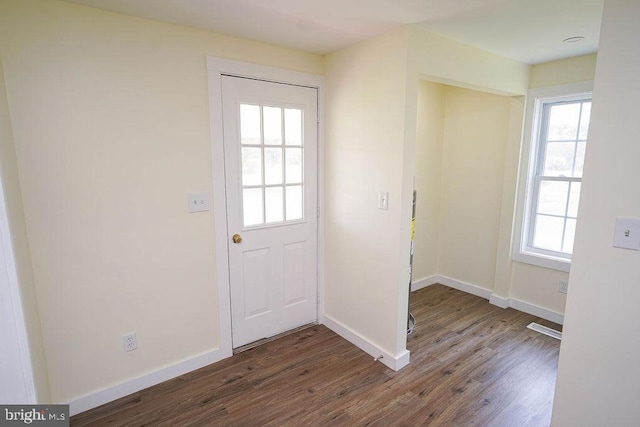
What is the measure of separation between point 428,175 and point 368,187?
1.51 meters

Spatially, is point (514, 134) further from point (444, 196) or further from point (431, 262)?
point (431, 262)

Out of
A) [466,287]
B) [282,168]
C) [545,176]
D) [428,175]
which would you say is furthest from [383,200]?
[466,287]

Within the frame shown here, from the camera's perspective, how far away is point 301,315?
9.76ft

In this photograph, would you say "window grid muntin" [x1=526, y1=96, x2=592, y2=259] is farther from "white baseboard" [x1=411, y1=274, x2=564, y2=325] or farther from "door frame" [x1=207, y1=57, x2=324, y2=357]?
"door frame" [x1=207, y1=57, x2=324, y2=357]

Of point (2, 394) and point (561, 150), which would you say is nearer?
point (2, 394)

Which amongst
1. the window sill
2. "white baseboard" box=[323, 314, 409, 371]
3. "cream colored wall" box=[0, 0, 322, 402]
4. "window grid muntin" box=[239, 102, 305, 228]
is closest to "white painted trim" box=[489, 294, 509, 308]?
the window sill

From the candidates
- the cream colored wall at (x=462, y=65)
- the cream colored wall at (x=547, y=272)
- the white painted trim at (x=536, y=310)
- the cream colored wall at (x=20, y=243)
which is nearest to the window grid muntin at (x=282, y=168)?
the cream colored wall at (x=462, y=65)

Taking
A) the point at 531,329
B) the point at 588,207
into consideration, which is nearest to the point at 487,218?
the point at 531,329

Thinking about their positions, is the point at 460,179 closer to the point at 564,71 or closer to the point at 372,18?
the point at 564,71

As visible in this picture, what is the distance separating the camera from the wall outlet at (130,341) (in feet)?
6.88

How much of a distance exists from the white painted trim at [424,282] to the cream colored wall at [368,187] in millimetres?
1280

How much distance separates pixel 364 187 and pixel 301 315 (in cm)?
132

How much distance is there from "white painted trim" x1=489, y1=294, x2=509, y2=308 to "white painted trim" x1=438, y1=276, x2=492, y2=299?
0.09 metres

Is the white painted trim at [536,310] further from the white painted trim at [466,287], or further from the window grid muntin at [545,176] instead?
the window grid muntin at [545,176]
